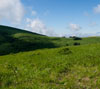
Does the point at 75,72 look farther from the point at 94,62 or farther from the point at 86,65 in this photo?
the point at 94,62

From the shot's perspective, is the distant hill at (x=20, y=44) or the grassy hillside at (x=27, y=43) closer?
the distant hill at (x=20, y=44)

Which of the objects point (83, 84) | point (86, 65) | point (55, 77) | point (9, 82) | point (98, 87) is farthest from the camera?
point (86, 65)

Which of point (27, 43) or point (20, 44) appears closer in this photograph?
point (20, 44)

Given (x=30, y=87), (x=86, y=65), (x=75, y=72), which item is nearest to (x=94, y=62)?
(x=86, y=65)

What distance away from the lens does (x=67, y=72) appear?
11.0m

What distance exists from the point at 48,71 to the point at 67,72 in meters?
1.69

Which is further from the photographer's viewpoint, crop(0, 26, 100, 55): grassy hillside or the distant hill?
crop(0, 26, 100, 55): grassy hillside

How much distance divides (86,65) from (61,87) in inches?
205

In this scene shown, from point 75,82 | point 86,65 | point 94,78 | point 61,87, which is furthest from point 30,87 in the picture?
point 86,65

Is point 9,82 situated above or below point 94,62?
below

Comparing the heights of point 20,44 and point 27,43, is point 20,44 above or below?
below

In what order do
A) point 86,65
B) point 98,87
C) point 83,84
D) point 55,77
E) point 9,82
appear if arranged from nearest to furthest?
point 98,87
point 83,84
point 9,82
point 55,77
point 86,65

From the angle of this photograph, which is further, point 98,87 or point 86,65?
point 86,65

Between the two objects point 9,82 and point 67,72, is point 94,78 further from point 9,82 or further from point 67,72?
point 9,82
